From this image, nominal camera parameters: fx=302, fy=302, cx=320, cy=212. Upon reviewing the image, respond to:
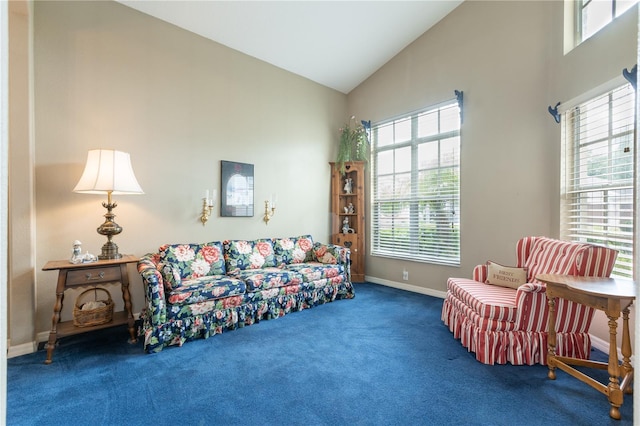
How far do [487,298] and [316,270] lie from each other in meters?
1.93

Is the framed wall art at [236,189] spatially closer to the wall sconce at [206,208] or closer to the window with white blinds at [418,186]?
the wall sconce at [206,208]

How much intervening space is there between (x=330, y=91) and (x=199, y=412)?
484 cm

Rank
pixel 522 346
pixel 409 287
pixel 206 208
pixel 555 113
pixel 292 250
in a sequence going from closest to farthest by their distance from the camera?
1. pixel 522 346
2. pixel 555 113
3. pixel 206 208
4. pixel 292 250
5. pixel 409 287

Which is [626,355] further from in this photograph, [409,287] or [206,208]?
[206,208]

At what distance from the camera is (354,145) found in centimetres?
518

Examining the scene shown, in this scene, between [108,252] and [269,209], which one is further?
[269,209]

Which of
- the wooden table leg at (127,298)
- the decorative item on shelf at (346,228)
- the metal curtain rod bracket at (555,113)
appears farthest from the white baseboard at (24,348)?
the metal curtain rod bracket at (555,113)

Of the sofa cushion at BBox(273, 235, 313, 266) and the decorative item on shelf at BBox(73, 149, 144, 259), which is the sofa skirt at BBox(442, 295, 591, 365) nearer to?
the sofa cushion at BBox(273, 235, 313, 266)

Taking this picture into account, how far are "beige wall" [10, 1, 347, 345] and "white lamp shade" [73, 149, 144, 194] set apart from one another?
0.42 meters

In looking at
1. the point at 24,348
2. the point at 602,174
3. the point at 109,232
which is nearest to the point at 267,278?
the point at 109,232

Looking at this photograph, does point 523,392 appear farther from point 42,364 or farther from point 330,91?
point 330,91

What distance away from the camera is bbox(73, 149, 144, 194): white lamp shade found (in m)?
2.58

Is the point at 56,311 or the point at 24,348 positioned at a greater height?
the point at 56,311

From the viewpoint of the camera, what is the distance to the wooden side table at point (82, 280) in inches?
94.2
